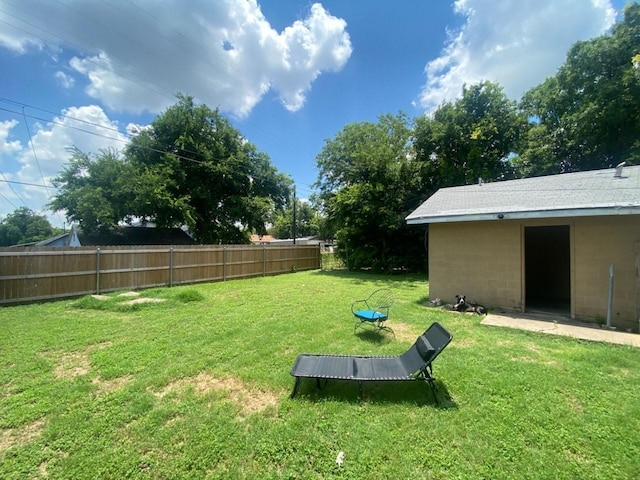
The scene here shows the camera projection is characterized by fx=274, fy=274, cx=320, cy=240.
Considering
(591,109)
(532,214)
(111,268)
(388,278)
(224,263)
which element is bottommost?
(388,278)

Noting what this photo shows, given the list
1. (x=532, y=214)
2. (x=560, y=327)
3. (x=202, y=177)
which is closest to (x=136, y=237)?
(x=202, y=177)

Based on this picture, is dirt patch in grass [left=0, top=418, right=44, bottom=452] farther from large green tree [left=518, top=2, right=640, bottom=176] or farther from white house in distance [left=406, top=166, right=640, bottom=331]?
large green tree [left=518, top=2, right=640, bottom=176]

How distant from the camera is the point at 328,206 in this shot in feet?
65.4

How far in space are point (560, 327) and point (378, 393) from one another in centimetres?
488

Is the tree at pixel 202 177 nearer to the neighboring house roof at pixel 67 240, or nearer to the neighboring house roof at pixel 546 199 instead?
the neighboring house roof at pixel 67 240

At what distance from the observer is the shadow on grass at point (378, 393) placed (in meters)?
2.96

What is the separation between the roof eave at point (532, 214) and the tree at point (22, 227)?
6155cm

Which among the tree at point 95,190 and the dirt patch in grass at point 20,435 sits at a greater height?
the tree at point 95,190

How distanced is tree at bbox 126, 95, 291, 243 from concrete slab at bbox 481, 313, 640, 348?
20.7 m

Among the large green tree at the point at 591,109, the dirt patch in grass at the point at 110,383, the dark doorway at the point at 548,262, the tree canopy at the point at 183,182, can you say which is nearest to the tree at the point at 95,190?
the tree canopy at the point at 183,182

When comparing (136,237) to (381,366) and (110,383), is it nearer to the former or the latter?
(110,383)

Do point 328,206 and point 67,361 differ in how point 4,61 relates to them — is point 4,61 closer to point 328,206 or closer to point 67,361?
point 67,361

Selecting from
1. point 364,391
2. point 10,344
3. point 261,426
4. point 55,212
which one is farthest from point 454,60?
point 55,212

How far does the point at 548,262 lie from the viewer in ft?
33.8
